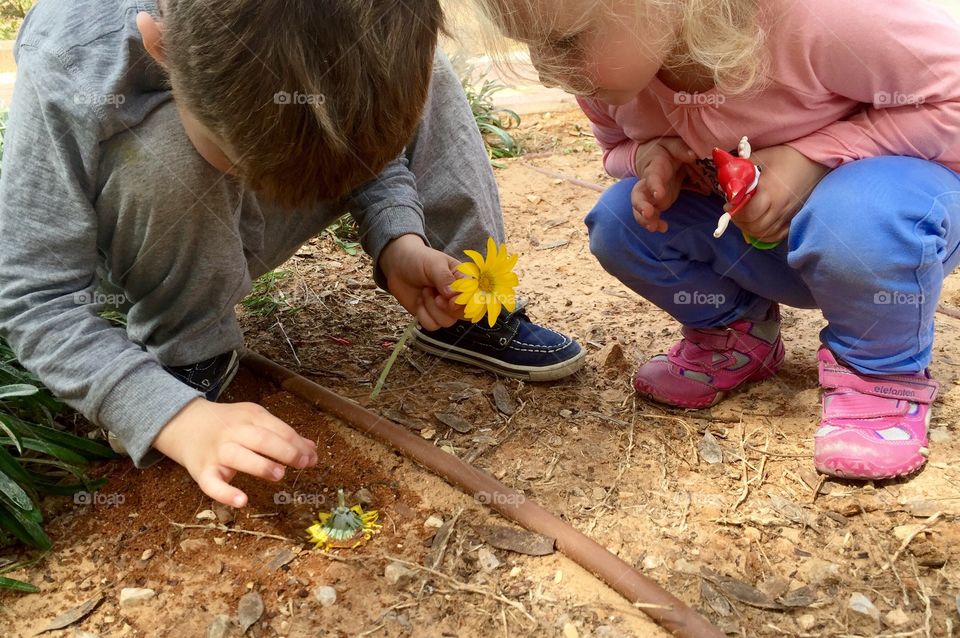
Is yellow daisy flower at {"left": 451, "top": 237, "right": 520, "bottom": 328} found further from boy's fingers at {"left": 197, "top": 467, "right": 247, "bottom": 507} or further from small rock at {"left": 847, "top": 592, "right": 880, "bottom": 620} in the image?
small rock at {"left": 847, "top": 592, "right": 880, "bottom": 620}

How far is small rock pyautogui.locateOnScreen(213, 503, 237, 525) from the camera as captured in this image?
1.43 metres

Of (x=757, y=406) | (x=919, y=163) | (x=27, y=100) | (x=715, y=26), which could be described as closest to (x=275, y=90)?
(x=27, y=100)

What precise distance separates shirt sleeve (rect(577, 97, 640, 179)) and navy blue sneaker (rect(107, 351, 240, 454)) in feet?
3.06

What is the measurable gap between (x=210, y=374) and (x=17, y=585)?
0.52 m

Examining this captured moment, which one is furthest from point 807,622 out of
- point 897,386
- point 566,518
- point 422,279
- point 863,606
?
point 422,279

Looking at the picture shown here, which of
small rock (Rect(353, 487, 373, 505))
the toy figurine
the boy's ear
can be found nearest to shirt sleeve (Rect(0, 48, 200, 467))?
the boy's ear

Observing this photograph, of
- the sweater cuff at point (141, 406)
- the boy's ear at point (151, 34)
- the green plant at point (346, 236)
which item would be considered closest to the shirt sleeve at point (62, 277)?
the sweater cuff at point (141, 406)

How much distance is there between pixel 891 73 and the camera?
4.45 ft

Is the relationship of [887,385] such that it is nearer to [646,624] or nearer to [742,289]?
[742,289]

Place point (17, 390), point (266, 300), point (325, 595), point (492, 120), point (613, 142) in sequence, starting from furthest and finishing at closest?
point (492, 120), point (266, 300), point (613, 142), point (17, 390), point (325, 595)

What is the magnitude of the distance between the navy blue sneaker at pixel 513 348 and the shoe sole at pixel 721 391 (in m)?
0.17

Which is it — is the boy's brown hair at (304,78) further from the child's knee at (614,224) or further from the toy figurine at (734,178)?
the child's knee at (614,224)

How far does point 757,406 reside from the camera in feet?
5.74

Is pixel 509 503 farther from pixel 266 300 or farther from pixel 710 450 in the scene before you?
pixel 266 300
